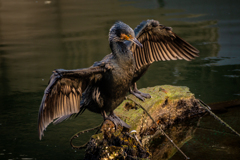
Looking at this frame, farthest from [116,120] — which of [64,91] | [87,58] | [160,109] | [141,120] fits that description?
[87,58]

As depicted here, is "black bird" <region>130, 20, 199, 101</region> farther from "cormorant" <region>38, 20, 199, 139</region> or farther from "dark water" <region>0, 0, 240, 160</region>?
"dark water" <region>0, 0, 240, 160</region>

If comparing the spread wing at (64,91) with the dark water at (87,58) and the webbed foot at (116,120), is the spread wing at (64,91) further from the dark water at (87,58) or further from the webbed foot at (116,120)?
the dark water at (87,58)

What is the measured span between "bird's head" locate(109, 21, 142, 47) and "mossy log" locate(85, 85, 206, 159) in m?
1.15

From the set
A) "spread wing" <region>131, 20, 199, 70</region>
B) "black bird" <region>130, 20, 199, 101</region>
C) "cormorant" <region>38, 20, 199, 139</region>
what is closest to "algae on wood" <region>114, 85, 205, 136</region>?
"black bird" <region>130, 20, 199, 101</region>

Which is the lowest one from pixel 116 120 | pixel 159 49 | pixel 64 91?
pixel 116 120

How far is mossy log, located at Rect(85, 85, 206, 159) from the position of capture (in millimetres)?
4629

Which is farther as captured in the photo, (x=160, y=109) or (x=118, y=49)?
(x=160, y=109)

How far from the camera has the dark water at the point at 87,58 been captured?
18.6 feet

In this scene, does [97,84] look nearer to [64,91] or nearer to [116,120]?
[64,91]

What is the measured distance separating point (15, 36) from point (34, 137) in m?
9.65

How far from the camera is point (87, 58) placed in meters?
10.9

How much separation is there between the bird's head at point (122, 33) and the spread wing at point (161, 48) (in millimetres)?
1089

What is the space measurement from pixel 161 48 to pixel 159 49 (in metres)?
0.03

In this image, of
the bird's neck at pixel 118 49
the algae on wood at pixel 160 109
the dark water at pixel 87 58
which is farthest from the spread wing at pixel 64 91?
the dark water at pixel 87 58
